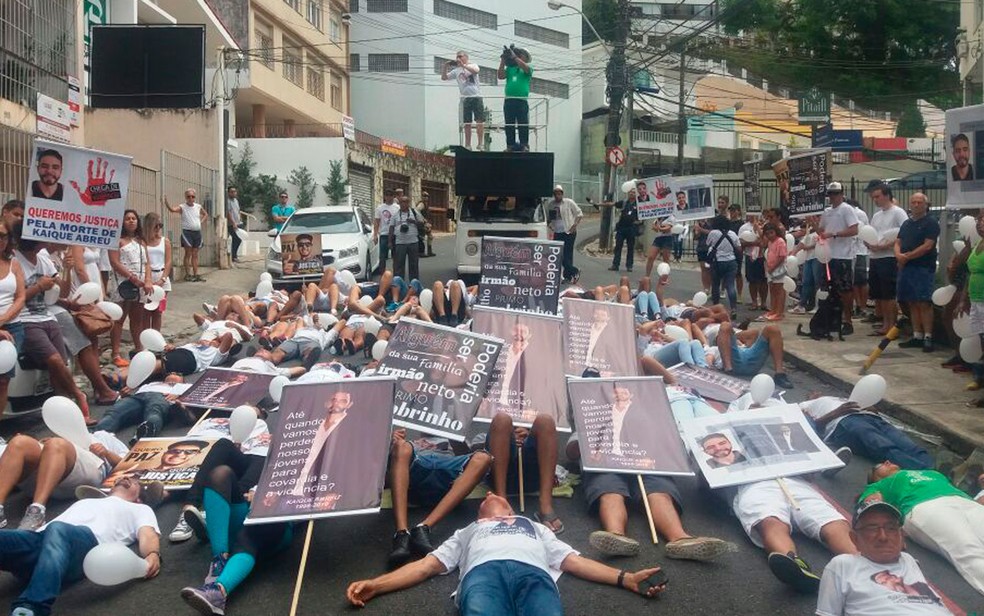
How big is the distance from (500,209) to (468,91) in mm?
2408

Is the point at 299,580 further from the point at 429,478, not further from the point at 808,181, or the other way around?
the point at 808,181

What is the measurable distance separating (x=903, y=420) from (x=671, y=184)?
32.2ft

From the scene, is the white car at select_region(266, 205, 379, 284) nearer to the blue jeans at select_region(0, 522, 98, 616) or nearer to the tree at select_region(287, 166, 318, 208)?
the blue jeans at select_region(0, 522, 98, 616)

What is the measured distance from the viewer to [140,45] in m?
22.8

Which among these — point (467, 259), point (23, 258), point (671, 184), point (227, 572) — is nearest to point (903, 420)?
point (227, 572)

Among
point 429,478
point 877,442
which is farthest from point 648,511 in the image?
point 877,442

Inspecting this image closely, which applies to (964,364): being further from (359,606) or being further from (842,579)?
(359,606)

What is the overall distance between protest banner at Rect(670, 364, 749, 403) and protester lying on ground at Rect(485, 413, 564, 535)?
237 cm

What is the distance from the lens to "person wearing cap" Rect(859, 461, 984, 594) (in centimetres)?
520

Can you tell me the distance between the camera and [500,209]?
64.0ft

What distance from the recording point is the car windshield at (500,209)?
1933 cm

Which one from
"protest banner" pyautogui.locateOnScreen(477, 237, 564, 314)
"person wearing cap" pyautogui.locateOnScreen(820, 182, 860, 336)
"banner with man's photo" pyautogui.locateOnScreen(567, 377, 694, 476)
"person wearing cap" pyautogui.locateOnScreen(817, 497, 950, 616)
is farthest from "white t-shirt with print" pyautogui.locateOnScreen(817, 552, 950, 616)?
"person wearing cap" pyautogui.locateOnScreen(820, 182, 860, 336)

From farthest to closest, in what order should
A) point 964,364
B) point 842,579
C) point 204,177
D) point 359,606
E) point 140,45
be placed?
1. point 140,45
2. point 204,177
3. point 964,364
4. point 359,606
5. point 842,579

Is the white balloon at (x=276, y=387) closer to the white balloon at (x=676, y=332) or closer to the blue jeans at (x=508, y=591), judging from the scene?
the blue jeans at (x=508, y=591)
